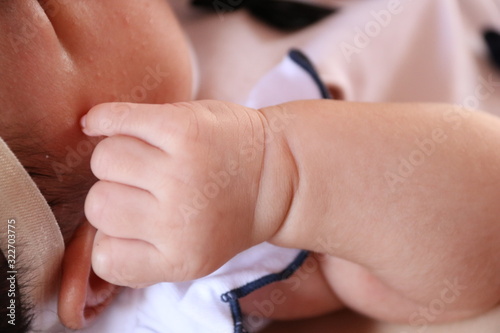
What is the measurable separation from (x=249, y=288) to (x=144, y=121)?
294mm

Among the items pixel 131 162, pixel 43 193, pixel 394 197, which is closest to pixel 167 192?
pixel 131 162

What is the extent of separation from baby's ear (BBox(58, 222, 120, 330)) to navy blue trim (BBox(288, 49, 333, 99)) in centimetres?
48

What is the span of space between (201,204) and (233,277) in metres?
0.20

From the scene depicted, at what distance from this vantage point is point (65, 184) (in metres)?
0.69

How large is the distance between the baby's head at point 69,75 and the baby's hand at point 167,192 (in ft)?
0.23

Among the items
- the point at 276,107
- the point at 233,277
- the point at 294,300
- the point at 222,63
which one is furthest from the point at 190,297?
the point at 222,63

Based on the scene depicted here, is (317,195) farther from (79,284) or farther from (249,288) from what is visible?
(79,284)

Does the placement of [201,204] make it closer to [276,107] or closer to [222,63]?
[276,107]

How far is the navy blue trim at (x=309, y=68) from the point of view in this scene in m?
0.96

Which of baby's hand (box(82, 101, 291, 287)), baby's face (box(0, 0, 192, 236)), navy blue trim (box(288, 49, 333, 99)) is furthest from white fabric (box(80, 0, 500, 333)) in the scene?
baby's hand (box(82, 101, 291, 287))

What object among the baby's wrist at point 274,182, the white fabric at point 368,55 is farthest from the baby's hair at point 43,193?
the white fabric at point 368,55

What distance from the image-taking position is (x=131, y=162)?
0.61 metres

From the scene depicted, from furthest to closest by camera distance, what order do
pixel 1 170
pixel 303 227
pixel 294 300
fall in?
pixel 294 300
pixel 303 227
pixel 1 170

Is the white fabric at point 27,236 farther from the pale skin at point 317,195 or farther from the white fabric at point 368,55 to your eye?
the white fabric at point 368,55
